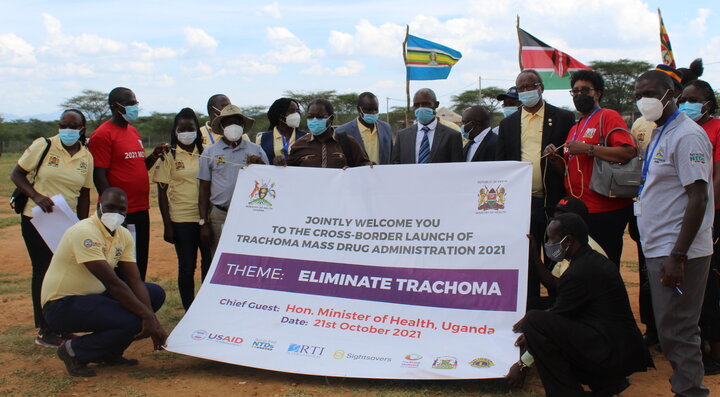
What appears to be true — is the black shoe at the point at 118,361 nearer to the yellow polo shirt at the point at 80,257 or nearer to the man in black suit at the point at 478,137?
the yellow polo shirt at the point at 80,257

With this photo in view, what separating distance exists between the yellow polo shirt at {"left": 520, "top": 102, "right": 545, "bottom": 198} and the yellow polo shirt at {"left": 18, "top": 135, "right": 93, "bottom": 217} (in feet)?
12.5

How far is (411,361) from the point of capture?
14.4ft

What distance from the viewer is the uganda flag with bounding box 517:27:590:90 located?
12391 millimetres

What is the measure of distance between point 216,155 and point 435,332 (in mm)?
2722

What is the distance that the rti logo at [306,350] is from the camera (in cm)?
464

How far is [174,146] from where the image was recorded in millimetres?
6203

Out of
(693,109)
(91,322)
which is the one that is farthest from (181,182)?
(693,109)

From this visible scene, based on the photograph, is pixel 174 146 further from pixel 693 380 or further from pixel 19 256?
pixel 19 256

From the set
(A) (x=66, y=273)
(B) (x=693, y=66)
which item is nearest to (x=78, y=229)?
(A) (x=66, y=273)

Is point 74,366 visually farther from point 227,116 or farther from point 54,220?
point 227,116

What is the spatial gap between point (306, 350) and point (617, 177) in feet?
8.59

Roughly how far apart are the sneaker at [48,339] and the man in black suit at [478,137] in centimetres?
405

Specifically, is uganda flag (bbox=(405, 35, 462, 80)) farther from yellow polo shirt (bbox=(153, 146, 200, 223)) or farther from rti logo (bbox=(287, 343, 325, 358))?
rti logo (bbox=(287, 343, 325, 358))

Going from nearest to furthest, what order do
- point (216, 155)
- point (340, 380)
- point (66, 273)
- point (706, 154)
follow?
point (706, 154) → point (340, 380) → point (66, 273) → point (216, 155)
